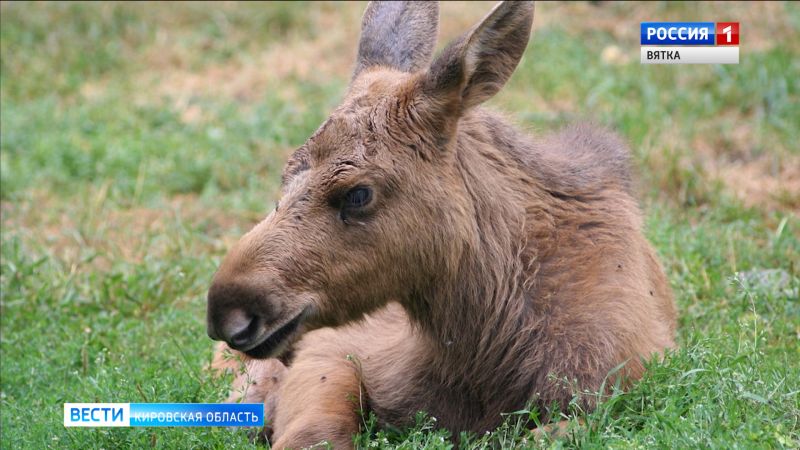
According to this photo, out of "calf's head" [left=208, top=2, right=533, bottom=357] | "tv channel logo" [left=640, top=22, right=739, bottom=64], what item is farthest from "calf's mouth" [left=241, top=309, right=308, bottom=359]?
Result: "tv channel logo" [left=640, top=22, right=739, bottom=64]

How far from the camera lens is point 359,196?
5.06 meters

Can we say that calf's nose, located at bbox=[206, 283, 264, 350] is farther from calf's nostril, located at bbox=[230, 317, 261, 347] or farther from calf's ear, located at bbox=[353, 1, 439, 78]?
calf's ear, located at bbox=[353, 1, 439, 78]

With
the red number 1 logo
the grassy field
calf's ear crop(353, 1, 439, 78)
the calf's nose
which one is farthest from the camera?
the red number 1 logo

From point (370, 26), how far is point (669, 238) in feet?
9.50

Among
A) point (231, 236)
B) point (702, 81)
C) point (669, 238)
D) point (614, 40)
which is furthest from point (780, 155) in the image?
point (231, 236)

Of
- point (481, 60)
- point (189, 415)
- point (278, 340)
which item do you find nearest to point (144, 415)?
point (189, 415)

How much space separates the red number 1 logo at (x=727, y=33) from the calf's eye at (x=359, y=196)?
462cm

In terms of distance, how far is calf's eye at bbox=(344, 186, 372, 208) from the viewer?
5055 millimetres

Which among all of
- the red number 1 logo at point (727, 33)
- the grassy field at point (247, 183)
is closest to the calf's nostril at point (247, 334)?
the grassy field at point (247, 183)

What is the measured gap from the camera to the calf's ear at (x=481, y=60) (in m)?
5.00

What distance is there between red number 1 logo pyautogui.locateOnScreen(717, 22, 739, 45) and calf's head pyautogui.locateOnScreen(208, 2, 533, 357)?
415 cm

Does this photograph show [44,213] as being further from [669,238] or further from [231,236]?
[669,238]

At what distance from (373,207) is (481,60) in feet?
2.65

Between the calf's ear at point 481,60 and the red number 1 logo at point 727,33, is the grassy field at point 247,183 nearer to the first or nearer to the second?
the red number 1 logo at point 727,33
